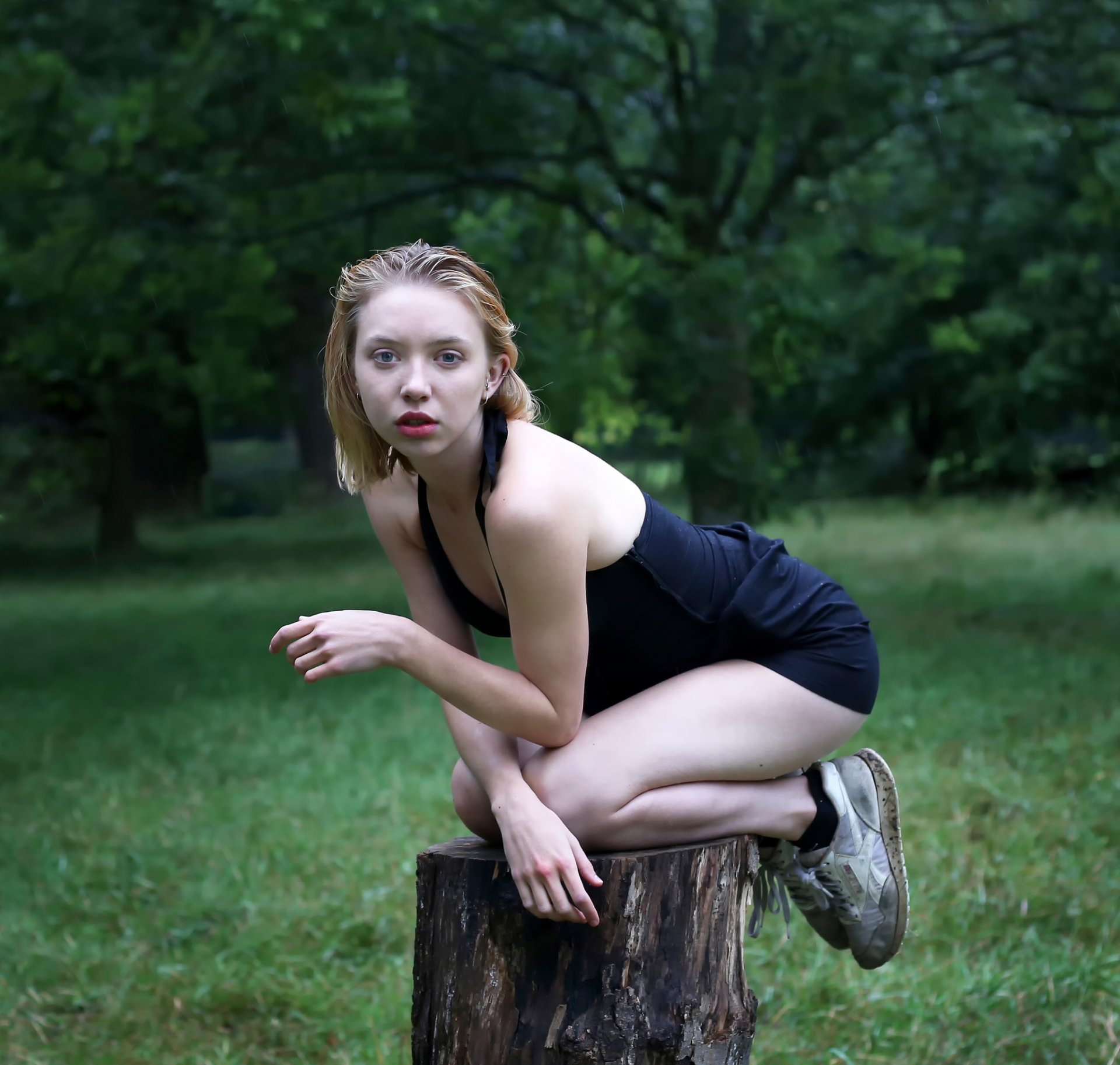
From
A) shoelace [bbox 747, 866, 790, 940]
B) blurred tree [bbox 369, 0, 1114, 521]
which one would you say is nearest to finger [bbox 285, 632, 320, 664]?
shoelace [bbox 747, 866, 790, 940]

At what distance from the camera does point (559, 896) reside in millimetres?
2156

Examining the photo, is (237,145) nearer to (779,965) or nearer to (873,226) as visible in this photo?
(873,226)

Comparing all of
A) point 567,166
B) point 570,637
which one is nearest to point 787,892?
point 570,637

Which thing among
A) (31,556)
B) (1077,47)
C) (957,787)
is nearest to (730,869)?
(957,787)

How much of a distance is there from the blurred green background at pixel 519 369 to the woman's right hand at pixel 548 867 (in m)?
1.28

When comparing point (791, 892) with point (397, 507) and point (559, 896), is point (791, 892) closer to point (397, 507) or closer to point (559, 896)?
point (559, 896)

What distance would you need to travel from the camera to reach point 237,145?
27.9 feet

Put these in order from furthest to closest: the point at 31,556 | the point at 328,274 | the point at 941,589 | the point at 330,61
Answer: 1. the point at 31,556
2. the point at 941,589
3. the point at 328,274
4. the point at 330,61

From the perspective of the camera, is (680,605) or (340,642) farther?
(680,605)

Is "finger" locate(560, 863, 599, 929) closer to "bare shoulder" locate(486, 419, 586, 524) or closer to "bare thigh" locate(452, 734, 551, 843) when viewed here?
"bare thigh" locate(452, 734, 551, 843)

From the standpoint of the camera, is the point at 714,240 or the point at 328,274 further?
the point at 328,274

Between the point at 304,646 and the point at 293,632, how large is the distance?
3 centimetres

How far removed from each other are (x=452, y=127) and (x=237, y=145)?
56.7 inches

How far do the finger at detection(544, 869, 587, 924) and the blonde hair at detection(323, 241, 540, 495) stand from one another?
31.5 inches
